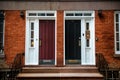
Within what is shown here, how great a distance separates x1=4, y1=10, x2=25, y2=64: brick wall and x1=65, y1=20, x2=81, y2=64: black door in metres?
2.11

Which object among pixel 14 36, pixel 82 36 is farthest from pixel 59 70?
pixel 14 36

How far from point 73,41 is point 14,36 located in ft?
9.29

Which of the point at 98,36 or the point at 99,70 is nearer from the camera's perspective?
the point at 99,70

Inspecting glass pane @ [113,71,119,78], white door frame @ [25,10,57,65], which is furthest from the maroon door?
glass pane @ [113,71,119,78]

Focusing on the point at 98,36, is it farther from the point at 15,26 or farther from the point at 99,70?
the point at 15,26

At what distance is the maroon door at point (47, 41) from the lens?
13531mm

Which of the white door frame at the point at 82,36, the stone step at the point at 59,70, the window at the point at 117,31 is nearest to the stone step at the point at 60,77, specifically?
the stone step at the point at 59,70

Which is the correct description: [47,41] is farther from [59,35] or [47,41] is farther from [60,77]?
[60,77]

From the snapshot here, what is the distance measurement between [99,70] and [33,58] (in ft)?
10.5

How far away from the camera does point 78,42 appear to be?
1358 cm

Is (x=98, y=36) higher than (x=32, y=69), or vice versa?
(x=98, y=36)

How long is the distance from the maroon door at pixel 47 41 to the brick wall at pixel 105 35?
2134 millimetres

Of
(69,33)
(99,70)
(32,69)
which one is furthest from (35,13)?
(99,70)

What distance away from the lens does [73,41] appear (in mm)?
13602
